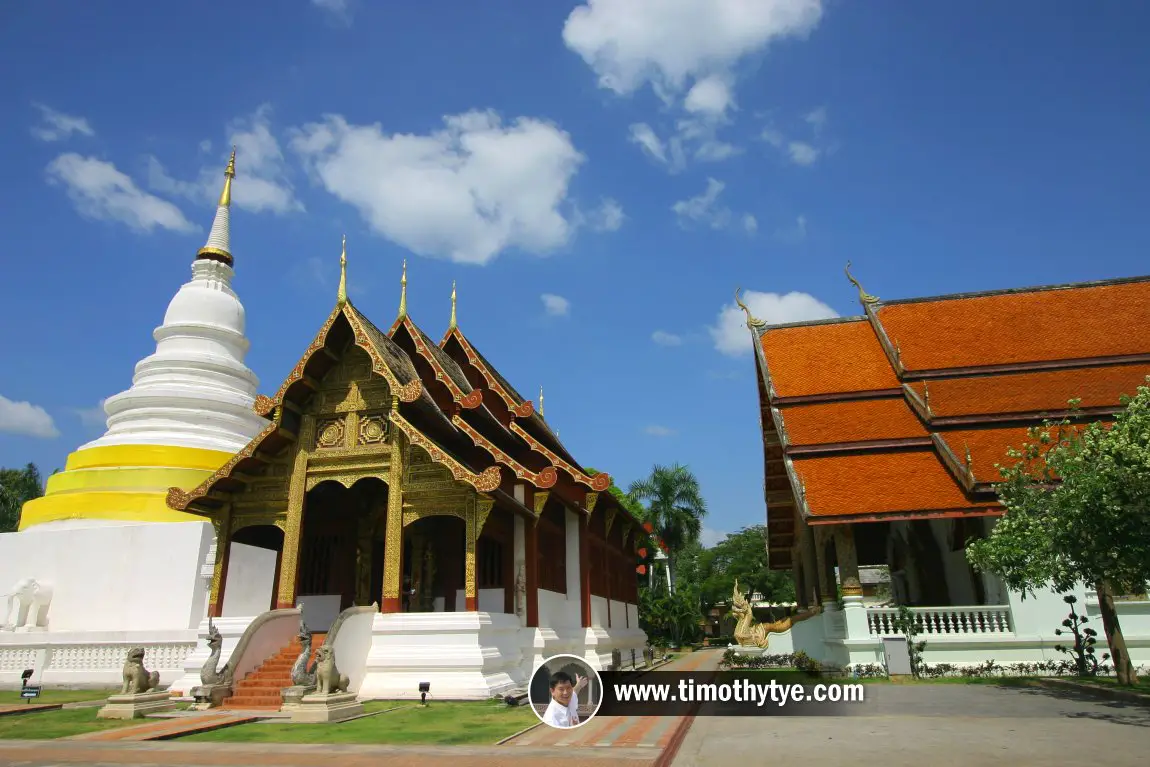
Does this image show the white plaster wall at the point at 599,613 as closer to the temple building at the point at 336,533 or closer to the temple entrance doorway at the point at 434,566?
the temple building at the point at 336,533

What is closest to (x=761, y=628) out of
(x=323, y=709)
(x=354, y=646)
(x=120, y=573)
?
(x=354, y=646)

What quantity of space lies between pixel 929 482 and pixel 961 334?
6.10 meters

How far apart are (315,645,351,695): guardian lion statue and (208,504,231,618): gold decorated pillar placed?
12.9 ft

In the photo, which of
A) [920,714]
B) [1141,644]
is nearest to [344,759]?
[920,714]

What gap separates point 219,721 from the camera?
867 centimetres

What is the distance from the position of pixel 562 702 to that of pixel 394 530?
7273mm

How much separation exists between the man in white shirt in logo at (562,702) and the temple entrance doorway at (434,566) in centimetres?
874

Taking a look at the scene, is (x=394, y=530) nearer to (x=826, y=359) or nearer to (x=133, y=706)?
(x=133, y=706)

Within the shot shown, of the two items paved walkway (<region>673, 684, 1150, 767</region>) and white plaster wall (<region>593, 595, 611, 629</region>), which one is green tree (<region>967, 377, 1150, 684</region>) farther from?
white plaster wall (<region>593, 595, 611, 629</region>)

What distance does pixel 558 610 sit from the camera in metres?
14.6

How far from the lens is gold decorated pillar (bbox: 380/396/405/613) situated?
1157 centimetres

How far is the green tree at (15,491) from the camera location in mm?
37156

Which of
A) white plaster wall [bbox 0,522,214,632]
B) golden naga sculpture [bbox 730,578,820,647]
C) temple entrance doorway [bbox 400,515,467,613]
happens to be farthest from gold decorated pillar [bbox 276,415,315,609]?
golden naga sculpture [bbox 730,578,820,647]

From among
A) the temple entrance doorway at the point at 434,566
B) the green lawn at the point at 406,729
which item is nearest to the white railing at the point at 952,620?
the green lawn at the point at 406,729
